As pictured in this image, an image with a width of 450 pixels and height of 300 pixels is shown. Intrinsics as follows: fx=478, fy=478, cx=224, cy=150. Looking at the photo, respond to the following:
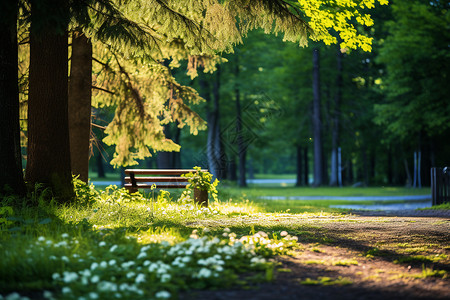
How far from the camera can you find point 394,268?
17.4 feet

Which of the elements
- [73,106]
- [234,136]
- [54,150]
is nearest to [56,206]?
[54,150]

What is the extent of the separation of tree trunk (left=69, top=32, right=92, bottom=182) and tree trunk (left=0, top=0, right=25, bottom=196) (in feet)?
9.09

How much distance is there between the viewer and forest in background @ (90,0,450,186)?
2577 cm

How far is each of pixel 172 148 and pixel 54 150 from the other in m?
4.27

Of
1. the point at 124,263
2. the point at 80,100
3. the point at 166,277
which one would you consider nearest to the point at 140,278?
the point at 166,277

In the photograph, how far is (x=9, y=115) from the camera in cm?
847

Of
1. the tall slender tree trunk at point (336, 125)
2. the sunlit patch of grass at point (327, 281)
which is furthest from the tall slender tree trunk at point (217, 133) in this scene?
the sunlit patch of grass at point (327, 281)

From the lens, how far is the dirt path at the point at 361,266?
4207 millimetres

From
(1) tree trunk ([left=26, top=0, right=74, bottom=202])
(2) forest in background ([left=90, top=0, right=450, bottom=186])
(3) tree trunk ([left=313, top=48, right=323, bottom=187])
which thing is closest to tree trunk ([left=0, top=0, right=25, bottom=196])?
(1) tree trunk ([left=26, top=0, right=74, bottom=202])

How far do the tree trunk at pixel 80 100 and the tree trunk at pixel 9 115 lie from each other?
109 inches

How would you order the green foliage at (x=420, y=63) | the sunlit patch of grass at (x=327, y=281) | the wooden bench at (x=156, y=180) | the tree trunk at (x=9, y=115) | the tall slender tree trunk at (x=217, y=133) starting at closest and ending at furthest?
the sunlit patch of grass at (x=327, y=281), the tree trunk at (x=9, y=115), the wooden bench at (x=156, y=180), the green foliage at (x=420, y=63), the tall slender tree trunk at (x=217, y=133)

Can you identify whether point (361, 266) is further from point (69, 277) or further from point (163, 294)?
point (69, 277)

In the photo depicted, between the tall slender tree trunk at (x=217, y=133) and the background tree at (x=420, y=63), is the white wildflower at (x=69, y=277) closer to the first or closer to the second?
the background tree at (x=420, y=63)

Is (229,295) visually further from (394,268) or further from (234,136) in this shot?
(234,136)
